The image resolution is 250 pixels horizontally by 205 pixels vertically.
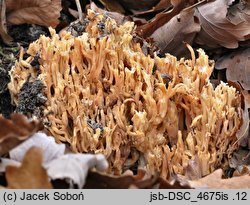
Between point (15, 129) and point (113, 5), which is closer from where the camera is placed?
point (15, 129)

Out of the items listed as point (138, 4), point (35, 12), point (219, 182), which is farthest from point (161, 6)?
point (219, 182)

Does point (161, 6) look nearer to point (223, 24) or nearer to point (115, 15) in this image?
point (115, 15)

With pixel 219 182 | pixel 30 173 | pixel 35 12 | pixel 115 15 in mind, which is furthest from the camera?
pixel 115 15

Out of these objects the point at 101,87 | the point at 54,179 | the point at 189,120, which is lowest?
the point at 189,120

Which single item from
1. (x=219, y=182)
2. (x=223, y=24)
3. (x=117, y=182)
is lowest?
(x=219, y=182)

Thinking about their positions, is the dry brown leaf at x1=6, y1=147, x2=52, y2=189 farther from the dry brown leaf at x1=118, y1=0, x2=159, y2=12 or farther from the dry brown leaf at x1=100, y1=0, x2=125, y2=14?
the dry brown leaf at x1=118, y1=0, x2=159, y2=12

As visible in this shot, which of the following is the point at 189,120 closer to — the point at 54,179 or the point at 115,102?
the point at 115,102

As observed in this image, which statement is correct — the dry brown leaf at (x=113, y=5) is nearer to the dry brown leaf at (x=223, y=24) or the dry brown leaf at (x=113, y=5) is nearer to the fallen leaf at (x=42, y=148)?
the dry brown leaf at (x=223, y=24)

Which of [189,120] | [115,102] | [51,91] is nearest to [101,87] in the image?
[115,102]
